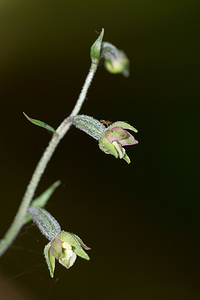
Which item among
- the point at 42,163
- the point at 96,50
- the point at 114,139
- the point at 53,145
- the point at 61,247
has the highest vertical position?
the point at 96,50

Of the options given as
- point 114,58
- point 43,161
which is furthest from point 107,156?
point 43,161

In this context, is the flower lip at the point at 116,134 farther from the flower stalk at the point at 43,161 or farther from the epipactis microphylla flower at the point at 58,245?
the epipactis microphylla flower at the point at 58,245

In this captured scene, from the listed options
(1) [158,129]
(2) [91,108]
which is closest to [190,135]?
(1) [158,129]

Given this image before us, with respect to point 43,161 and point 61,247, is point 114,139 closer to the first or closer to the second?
point 43,161

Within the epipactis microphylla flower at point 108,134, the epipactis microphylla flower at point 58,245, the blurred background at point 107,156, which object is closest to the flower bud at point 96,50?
the epipactis microphylla flower at point 108,134

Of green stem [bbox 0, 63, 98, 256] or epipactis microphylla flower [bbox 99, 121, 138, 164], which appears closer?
epipactis microphylla flower [bbox 99, 121, 138, 164]

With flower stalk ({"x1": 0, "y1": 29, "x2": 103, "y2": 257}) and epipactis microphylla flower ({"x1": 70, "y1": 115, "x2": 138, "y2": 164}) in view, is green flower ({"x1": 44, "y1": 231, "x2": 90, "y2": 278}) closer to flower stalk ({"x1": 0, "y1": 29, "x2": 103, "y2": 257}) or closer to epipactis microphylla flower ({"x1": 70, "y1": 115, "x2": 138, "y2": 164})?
flower stalk ({"x1": 0, "y1": 29, "x2": 103, "y2": 257})

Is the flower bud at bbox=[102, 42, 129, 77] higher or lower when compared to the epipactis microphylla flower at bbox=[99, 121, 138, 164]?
higher

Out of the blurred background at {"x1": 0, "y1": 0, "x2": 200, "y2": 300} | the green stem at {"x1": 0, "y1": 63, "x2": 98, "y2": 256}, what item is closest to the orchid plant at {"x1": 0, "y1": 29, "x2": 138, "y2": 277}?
the green stem at {"x1": 0, "y1": 63, "x2": 98, "y2": 256}
